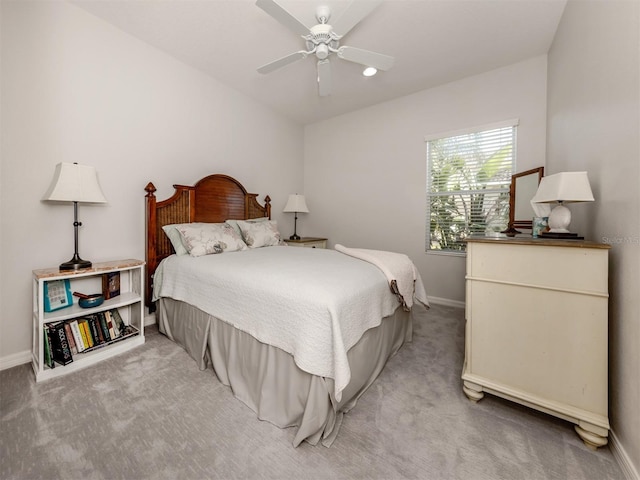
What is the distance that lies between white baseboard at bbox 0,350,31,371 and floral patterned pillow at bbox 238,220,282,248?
1.89m

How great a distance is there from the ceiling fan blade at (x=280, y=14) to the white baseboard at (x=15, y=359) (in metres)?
2.96

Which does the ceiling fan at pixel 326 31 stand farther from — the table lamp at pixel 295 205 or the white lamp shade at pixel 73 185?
the table lamp at pixel 295 205

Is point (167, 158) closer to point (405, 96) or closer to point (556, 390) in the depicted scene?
point (405, 96)

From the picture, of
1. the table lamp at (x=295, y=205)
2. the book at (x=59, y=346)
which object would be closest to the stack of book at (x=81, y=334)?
the book at (x=59, y=346)

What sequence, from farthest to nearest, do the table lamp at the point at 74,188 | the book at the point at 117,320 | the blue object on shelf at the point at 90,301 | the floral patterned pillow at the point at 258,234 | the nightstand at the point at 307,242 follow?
the nightstand at the point at 307,242 → the floral patterned pillow at the point at 258,234 → the book at the point at 117,320 → the blue object on shelf at the point at 90,301 → the table lamp at the point at 74,188

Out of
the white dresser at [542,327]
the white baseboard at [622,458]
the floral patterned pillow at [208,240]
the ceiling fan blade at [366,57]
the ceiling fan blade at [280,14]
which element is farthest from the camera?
the floral patterned pillow at [208,240]

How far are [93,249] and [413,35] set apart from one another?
3447mm

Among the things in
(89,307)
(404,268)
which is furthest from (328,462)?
(89,307)

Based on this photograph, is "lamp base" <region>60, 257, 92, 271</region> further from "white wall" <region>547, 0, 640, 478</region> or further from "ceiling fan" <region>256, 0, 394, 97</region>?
"white wall" <region>547, 0, 640, 478</region>

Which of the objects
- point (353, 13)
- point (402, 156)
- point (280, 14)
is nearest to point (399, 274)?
point (353, 13)

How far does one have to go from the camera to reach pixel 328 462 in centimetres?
116

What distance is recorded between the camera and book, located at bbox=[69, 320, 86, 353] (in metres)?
1.91

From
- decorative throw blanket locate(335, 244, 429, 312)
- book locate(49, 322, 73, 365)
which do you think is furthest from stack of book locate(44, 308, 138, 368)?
decorative throw blanket locate(335, 244, 429, 312)

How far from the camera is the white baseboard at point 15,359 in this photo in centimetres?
183
